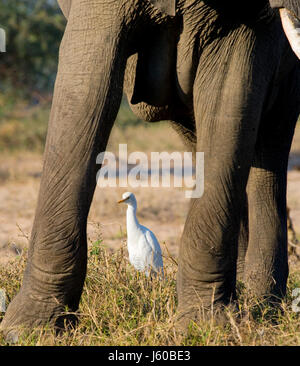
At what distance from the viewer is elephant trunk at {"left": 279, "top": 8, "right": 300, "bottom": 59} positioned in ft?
7.06

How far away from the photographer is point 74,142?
2.25m

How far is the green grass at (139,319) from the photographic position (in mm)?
2262

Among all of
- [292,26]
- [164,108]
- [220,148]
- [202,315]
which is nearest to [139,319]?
[202,315]

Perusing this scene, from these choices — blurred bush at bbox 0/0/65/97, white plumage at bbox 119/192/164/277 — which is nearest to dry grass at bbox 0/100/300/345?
white plumage at bbox 119/192/164/277

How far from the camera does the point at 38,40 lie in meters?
11.6

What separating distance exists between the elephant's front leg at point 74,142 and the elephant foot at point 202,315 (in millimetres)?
393

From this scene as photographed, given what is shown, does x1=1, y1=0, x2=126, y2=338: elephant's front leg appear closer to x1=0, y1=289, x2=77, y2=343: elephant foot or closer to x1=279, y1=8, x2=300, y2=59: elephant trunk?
x1=0, y1=289, x2=77, y2=343: elephant foot

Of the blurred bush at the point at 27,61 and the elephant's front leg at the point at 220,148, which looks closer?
the elephant's front leg at the point at 220,148

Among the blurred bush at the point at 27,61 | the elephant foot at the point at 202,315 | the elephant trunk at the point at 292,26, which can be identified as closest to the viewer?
the elephant trunk at the point at 292,26

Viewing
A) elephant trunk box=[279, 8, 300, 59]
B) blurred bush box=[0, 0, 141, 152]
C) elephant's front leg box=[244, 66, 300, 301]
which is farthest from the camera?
blurred bush box=[0, 0, 141, 152]

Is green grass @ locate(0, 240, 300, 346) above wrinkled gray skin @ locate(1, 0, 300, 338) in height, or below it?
below

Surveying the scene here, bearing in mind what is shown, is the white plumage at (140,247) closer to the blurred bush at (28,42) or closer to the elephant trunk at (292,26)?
the elephant trunk at (292,26)

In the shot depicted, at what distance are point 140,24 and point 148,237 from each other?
1.61m

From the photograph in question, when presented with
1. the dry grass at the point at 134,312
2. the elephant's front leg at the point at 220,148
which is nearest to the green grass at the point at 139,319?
the dry grass at the point at 134,312
